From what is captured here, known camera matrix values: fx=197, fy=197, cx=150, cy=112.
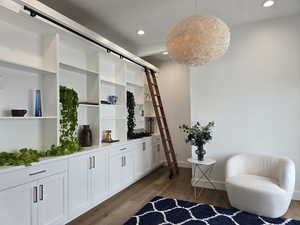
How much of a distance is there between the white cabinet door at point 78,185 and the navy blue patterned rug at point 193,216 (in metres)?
0.71

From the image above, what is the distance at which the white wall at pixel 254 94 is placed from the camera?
327 centimetres

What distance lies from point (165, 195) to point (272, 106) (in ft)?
7.87

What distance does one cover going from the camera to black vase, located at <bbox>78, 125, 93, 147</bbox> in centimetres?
325

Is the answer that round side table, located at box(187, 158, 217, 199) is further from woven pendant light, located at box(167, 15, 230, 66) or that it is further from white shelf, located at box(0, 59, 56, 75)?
white shelf, located at box(0, 59, 56, 75)

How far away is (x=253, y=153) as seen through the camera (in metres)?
3.47

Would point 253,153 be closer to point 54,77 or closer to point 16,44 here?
point 54,77

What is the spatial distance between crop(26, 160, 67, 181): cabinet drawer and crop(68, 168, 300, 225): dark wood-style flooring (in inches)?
30.6

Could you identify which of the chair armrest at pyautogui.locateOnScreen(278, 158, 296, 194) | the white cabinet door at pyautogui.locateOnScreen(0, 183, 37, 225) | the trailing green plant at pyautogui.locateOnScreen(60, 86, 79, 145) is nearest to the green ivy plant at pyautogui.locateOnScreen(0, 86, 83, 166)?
the trailing green plant at pyautogui.locateOnScreen(60, 86, 79, 145)

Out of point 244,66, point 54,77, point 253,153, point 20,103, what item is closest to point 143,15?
point 54,77

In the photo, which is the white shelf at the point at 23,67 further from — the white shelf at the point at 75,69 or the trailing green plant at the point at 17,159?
the trailing green plant at the point at 17,159

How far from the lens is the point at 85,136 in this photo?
10.7 ft

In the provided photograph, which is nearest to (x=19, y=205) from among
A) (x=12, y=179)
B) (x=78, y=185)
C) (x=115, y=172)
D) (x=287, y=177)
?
(x=12, y=179)

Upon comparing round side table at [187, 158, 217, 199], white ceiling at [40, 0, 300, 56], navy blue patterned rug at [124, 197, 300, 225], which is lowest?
navy blue patterned rug at [124, 197, 300, 225]

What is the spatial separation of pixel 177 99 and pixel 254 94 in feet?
7.54
